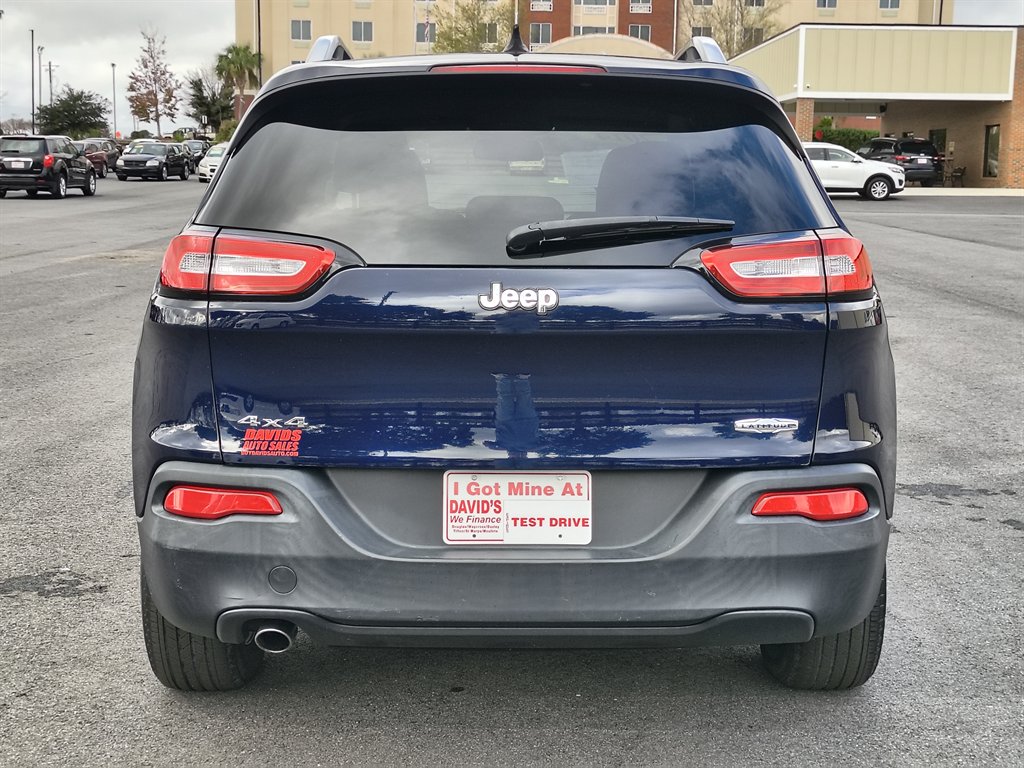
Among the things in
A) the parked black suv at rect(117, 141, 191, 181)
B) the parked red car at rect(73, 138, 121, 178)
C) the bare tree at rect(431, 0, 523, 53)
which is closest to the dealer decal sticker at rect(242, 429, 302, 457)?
the parked black suv at rect(117, 141, 191, 181)

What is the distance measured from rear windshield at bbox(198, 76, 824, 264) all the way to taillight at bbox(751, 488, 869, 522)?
0.62m

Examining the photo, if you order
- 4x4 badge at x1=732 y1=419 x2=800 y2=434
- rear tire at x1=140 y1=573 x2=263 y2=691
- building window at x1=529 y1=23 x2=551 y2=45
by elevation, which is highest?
building window at x1=529 y1=23 x2=551 y2=45

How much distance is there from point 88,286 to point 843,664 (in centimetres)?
1242

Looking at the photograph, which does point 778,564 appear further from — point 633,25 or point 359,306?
point 633,25

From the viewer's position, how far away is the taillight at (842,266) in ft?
9.67

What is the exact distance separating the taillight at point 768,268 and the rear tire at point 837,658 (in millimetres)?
952

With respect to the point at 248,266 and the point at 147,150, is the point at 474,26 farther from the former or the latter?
the point at 248,266

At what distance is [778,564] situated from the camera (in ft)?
9.53

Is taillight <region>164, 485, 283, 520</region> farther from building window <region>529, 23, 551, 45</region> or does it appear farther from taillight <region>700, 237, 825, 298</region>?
building window <region>529, 23, 551, 45</region>

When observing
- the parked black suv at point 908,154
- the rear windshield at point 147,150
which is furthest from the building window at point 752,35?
the rear windshield at point 147,150

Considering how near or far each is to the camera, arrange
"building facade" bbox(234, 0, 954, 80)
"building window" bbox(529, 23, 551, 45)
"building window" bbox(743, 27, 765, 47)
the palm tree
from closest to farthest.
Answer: "building window" bbox(743, 27, 765, 47) < "building facade" bbox(234, 0, 954, 80) < "building window" bbox(529, 23, 551, 45) < the palm tree

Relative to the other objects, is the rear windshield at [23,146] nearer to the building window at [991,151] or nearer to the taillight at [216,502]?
the taillight at [216,502]

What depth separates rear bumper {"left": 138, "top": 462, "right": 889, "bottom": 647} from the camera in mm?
2871

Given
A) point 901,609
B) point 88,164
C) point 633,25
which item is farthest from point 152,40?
point 901,609
